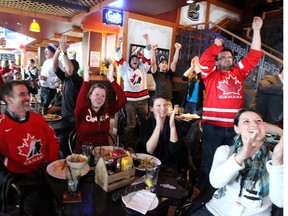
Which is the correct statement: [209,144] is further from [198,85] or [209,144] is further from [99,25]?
[99,25]

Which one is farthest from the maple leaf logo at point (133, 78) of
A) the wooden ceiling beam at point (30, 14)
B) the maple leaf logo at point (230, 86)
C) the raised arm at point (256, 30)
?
the wooden ceiling beam at point (30, 14)

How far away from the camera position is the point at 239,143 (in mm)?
1425

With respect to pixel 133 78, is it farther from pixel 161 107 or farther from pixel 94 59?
pixel 94 59

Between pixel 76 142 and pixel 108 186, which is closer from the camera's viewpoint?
pixel 108 186

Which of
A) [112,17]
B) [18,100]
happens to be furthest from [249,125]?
[112,17]

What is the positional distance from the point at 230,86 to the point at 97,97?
4.50ft

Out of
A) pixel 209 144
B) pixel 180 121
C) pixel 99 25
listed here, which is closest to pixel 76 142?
pixel 209 144

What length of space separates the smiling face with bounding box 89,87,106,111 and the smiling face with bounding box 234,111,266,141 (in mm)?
1283

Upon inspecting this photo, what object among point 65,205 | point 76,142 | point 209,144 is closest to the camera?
point 65,205

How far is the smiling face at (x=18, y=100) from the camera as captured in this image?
5.64 feet

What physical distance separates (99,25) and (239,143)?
614 centimetres

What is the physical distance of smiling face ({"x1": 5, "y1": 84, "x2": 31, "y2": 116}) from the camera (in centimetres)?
172

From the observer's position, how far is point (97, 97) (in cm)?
214

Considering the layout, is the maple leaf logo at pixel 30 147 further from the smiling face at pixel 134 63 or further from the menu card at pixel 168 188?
the smiling face at pixel 134 63
